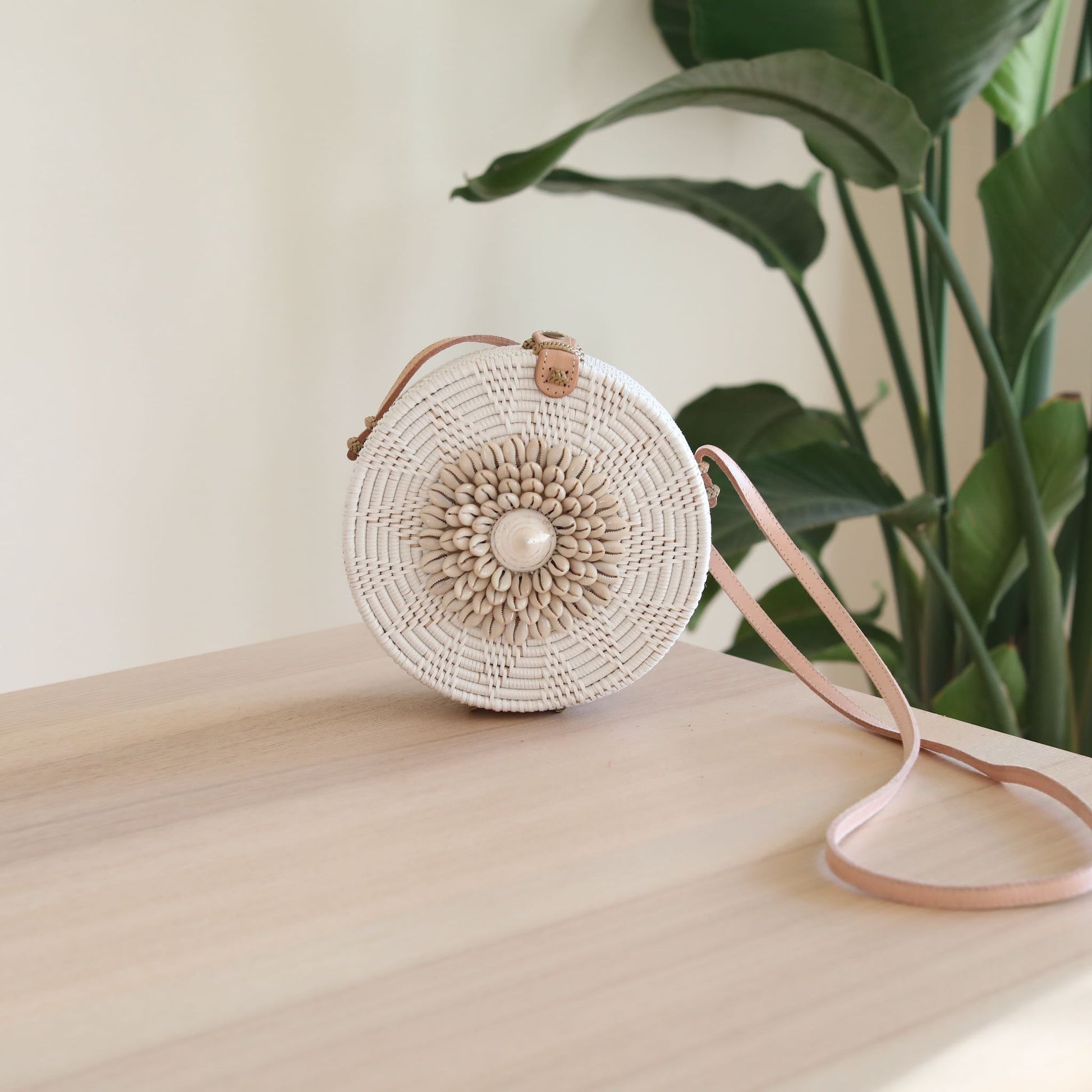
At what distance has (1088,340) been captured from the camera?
4.07 feet

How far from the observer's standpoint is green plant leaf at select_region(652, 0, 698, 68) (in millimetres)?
1060

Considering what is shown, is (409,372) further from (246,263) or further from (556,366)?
(246,263)

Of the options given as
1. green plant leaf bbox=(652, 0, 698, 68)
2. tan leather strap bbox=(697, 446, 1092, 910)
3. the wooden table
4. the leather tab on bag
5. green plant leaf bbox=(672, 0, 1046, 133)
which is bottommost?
the wooden table

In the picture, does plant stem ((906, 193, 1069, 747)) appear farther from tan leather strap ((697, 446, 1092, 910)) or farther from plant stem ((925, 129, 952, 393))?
tan leather strap ((697, 446, 1092, 910))

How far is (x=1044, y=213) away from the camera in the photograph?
78 cm

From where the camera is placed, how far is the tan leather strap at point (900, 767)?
31 cm

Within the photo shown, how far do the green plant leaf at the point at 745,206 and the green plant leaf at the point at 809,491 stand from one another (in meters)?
0.24

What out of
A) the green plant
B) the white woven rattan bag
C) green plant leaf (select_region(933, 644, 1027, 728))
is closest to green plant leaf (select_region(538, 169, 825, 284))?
the green plant

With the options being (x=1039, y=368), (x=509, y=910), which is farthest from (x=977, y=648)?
(x=509, y=910)

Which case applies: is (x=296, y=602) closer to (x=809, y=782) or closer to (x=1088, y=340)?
(x=809, y=782)

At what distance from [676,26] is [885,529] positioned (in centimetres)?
53

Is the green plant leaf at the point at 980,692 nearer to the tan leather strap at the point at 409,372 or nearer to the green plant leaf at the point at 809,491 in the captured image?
the green plant leaf at the point at 809,491

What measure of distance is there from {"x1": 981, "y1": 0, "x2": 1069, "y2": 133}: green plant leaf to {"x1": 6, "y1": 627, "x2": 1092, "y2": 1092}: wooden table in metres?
0.69

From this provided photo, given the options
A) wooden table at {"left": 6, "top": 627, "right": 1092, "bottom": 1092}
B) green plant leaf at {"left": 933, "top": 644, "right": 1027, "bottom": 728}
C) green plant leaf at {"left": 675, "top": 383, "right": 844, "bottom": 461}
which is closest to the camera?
wooden table at {"left": 6, "top": 627, "right": 1092, "bottom": 1092}
